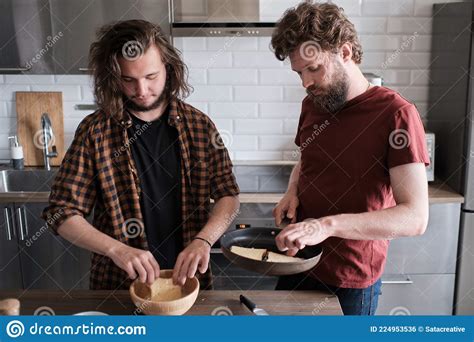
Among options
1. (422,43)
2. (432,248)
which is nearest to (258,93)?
(422,43)

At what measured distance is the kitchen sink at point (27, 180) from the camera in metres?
2.76

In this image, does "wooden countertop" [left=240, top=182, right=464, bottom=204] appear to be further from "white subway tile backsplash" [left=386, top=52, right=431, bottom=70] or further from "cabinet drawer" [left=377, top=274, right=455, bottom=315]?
"white subway tile backsplash" [left=386, top=52, right=431, bottom=70]

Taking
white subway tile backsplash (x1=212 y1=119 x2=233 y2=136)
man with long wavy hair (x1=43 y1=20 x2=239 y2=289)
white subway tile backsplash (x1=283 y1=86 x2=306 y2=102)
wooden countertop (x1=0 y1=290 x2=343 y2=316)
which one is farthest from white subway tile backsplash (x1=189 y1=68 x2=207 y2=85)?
wooden countertop (x1=0 y1=290 x2=343 y2=316)

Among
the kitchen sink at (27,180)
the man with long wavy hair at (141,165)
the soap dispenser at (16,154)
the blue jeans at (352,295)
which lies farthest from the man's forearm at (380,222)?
the soap dispenser at (16,154)

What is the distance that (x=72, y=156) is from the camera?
150 centimetres

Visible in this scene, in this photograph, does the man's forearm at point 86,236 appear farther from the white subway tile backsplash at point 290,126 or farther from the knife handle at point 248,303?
the white subway tile backsplash at point 290,126

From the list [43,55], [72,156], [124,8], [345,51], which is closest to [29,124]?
[43,55]

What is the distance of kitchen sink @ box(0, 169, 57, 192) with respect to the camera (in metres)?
2.76

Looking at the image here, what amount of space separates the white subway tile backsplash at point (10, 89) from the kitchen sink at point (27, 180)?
44 cm

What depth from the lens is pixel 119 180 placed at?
1.53m

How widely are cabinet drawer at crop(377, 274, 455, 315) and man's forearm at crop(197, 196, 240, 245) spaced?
1.26 metres

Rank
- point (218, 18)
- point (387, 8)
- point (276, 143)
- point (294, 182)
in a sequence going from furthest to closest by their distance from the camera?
point (276, 143) → point (387, 8) → point (218, 18) → point (294, 182)

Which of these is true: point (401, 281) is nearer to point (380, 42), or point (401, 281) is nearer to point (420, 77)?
point (420, 77)

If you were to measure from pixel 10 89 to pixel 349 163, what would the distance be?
7.17 ft
